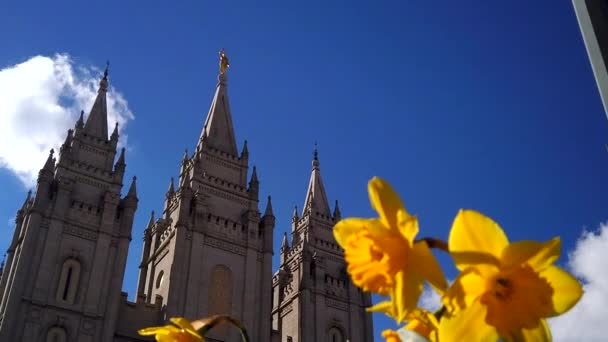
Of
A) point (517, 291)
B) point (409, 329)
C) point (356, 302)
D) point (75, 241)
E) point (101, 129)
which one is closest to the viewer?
point (517, 291)

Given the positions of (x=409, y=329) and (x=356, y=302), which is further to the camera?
(x=356, y=302)

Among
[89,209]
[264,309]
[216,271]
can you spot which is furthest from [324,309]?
[89,209]

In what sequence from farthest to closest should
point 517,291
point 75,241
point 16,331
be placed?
point 75,241 < point 16,331 < point 517,291

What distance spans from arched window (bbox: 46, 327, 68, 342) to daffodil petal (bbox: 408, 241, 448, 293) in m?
25.5

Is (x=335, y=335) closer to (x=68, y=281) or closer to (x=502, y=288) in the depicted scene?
(x=68, y=281)

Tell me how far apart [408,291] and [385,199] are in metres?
0.15

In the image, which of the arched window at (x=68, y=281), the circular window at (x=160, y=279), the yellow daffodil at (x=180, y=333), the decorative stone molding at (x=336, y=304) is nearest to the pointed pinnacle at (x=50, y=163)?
the arched window at (x=68, y=281)

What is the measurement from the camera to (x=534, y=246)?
939 mm

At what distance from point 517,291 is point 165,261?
3008 cm

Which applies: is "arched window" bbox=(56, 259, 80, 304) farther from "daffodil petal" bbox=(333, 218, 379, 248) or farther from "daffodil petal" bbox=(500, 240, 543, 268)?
"daffodil petal" bbox=(500, 240, 543, 268)

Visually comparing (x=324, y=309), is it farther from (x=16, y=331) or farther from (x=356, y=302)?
(x=16, y=331)

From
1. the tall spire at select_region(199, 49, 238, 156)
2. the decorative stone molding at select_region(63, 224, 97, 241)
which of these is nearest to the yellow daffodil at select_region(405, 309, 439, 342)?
the decorative stone molding at select_region(63, 224, 97, 241)

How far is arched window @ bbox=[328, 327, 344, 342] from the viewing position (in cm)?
3261

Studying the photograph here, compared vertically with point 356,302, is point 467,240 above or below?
below
